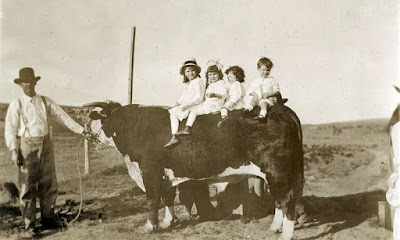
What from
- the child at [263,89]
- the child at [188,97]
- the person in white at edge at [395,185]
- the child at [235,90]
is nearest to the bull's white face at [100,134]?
the child at [188,97]

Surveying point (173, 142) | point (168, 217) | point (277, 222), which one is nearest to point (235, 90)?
point (173, 142)

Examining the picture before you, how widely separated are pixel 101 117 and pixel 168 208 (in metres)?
1.69

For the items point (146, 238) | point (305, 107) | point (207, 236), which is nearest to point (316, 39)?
point (305, 107)

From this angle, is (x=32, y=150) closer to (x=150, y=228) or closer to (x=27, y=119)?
(x=27, y=119)

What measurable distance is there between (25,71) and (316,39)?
4.43 metres

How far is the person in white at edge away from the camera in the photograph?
4.62 metres

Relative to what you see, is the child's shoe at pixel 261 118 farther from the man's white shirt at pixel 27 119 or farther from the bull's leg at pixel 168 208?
the man's white shirt at pixel 27 119

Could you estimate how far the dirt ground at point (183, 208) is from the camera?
5195 millimetres

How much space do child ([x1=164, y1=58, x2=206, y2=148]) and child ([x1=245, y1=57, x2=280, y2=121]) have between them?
2.25 ft

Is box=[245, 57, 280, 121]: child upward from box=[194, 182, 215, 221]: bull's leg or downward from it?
upward

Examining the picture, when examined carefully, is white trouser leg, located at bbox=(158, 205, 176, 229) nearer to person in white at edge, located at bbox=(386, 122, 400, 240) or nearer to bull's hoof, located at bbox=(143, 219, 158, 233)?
bull's hoof, located at bbox=(143, 219, 158, 233)

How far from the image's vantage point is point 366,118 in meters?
5.93

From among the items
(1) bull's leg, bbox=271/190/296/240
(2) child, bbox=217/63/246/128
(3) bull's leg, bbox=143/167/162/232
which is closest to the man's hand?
(3) bull's leg, bbox=143/167/162/232

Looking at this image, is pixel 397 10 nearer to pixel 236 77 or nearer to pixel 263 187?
pixel 236 77
